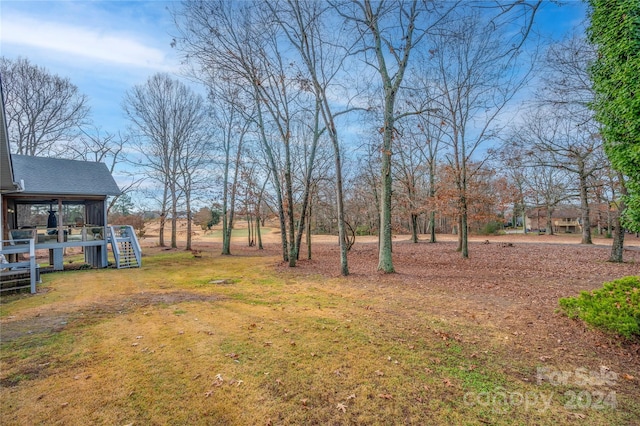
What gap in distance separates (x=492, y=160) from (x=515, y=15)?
11743mm

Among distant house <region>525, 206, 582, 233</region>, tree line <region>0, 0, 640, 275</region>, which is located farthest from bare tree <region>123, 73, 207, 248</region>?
distant house <region>525, 206, 582, 233</region>

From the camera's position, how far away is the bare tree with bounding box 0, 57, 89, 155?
18219 millimetres

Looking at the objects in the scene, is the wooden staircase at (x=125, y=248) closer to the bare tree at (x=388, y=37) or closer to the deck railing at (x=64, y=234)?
the deck railing at (x=64, y=234)

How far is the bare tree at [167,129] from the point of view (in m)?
20.9

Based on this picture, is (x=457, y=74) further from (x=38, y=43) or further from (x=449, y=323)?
(x=38, y=43)

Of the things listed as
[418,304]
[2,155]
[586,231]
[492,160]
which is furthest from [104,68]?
[586,231]

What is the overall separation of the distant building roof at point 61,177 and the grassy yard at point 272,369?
329 inches

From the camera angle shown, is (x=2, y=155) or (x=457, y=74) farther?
(x=457, y=74)

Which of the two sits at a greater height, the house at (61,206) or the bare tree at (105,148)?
the bare tree at (105,148)

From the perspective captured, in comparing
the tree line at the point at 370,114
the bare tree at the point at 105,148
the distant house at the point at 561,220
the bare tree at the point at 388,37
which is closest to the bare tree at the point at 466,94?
Result: the tree line at the point at 370,114

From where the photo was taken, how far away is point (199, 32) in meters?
10.4

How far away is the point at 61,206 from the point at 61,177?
170 cm

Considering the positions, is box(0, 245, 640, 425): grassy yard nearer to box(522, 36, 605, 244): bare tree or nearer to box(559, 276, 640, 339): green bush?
box(559, 276, 640, 339): green bush

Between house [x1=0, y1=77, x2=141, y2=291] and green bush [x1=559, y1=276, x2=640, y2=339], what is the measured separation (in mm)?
16084
